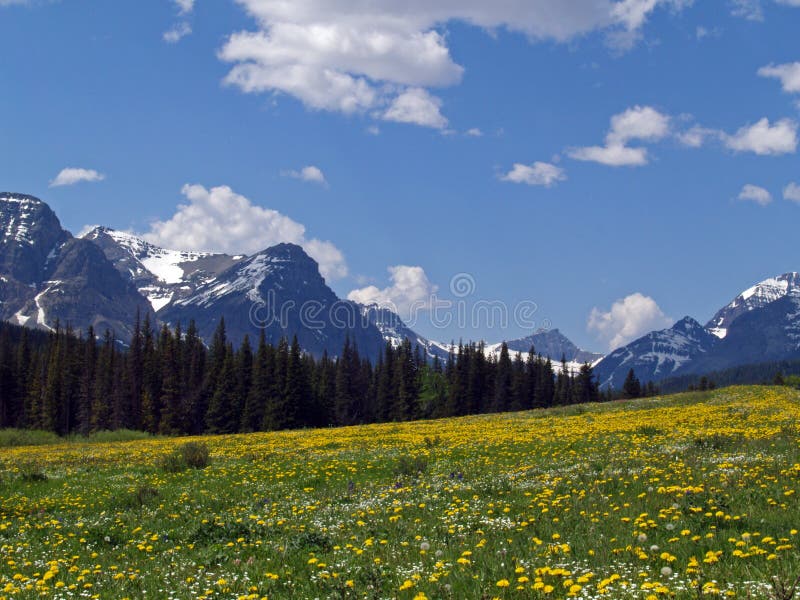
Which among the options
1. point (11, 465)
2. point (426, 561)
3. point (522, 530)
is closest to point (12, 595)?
point (426, 561)

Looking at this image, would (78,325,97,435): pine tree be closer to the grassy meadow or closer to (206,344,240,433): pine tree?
(206,344,240,433): pine tree

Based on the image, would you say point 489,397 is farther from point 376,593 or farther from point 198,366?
point 376,593

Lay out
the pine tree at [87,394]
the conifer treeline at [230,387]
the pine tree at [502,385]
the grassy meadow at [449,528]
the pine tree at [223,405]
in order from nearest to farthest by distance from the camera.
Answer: the grassy meadow at [449,528], the pine tree at [223,405], the conifer treeline at [230,387], the pine tree at [87,394], the pine tree at [502,385]

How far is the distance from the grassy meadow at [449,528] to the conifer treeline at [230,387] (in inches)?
2852

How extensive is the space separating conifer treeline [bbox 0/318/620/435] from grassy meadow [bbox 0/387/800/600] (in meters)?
72.4

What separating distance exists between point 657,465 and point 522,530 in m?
6.52

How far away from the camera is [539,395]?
12288 centimetres

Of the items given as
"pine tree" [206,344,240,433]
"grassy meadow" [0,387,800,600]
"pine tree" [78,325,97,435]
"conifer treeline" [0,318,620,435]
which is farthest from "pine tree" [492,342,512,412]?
"grassy meadow" [0,387,800,600]

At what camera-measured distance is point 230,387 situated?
9394cm

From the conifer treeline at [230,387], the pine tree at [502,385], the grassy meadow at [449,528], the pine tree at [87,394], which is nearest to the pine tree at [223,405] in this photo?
the conifer treeline at [230,387]

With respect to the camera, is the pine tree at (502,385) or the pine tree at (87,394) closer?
the pine tree at (87,394)

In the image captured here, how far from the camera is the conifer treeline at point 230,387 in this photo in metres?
93.5

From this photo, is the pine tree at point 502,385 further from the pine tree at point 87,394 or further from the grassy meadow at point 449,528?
the grassy meadow at point 449,528

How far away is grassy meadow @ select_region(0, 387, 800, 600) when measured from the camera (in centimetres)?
787
